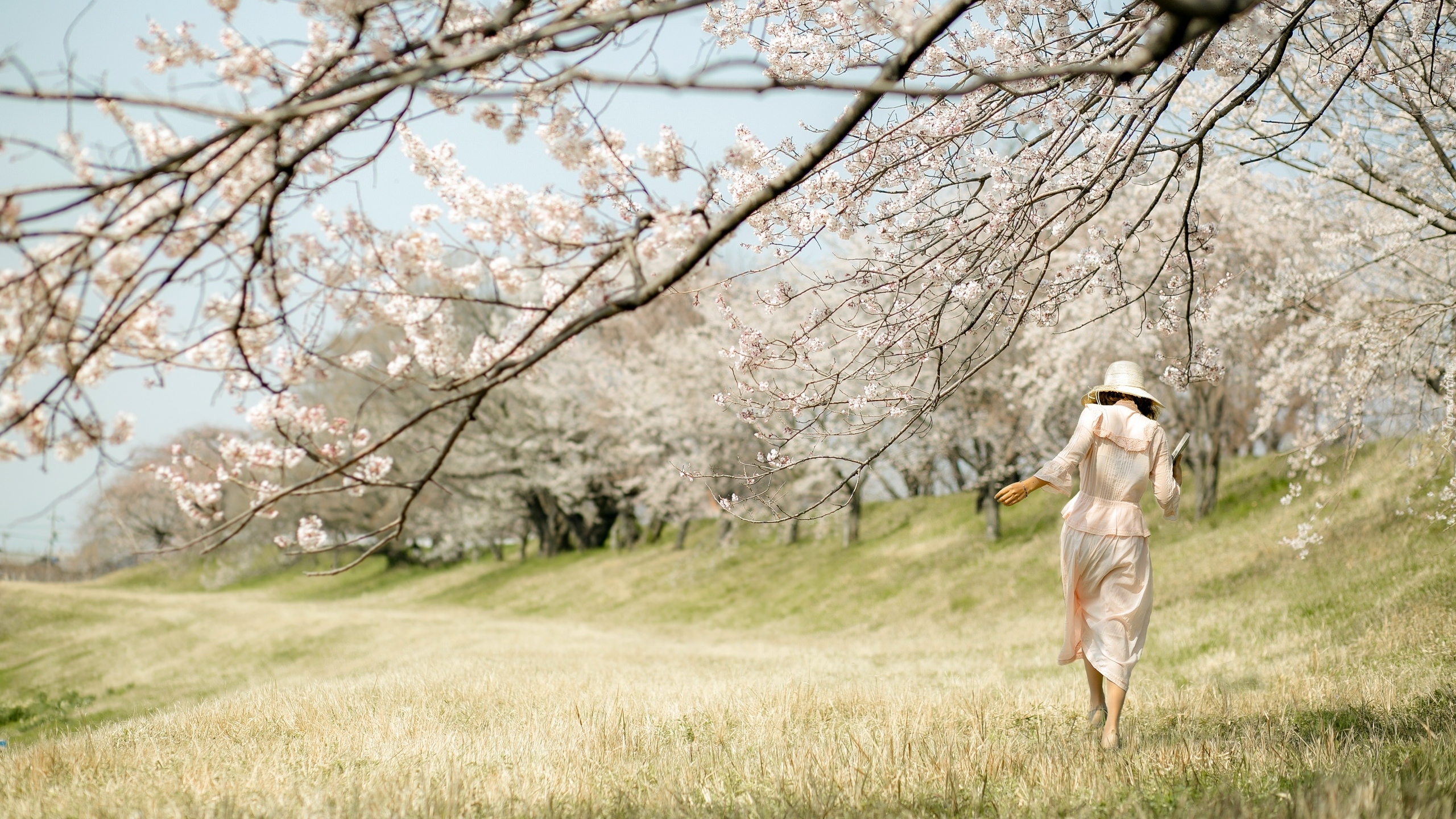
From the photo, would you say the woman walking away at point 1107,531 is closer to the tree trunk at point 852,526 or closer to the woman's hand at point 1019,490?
the woman's hand at point 1019,490

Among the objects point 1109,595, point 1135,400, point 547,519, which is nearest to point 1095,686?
point 1109,595

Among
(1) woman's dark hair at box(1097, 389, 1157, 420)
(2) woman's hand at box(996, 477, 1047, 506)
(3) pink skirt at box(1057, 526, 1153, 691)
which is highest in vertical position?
(1) woman's dark hair at box(1097, 389, 1157, 420)

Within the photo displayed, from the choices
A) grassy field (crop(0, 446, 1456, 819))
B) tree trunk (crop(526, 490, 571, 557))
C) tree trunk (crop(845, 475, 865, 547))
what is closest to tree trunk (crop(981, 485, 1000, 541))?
grassy field (crop(0, 446, 1456, 819))

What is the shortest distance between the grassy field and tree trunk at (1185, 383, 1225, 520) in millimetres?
402

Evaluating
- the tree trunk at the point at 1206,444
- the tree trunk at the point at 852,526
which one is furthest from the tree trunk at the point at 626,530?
the tree trunk at the point at 1206,444

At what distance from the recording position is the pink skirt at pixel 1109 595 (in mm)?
5020

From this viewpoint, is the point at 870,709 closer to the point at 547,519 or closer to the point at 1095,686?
the point at 1095,686

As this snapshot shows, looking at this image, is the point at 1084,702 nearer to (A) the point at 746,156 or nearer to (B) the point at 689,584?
(A) the point at 746,156

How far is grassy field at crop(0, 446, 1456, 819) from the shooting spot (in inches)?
140

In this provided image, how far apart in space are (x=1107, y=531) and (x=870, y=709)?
1892 millimetres

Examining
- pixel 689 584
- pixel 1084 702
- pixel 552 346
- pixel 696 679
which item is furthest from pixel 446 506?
pixel 552 346

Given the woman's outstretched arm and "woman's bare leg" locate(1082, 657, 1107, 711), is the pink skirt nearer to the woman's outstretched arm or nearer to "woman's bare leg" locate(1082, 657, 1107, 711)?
"woman's bare leg" locate(1082, 657, 1107, 711)

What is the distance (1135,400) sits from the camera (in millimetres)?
5453

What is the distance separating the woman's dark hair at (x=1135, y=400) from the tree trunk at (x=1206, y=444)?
42.6 ft
